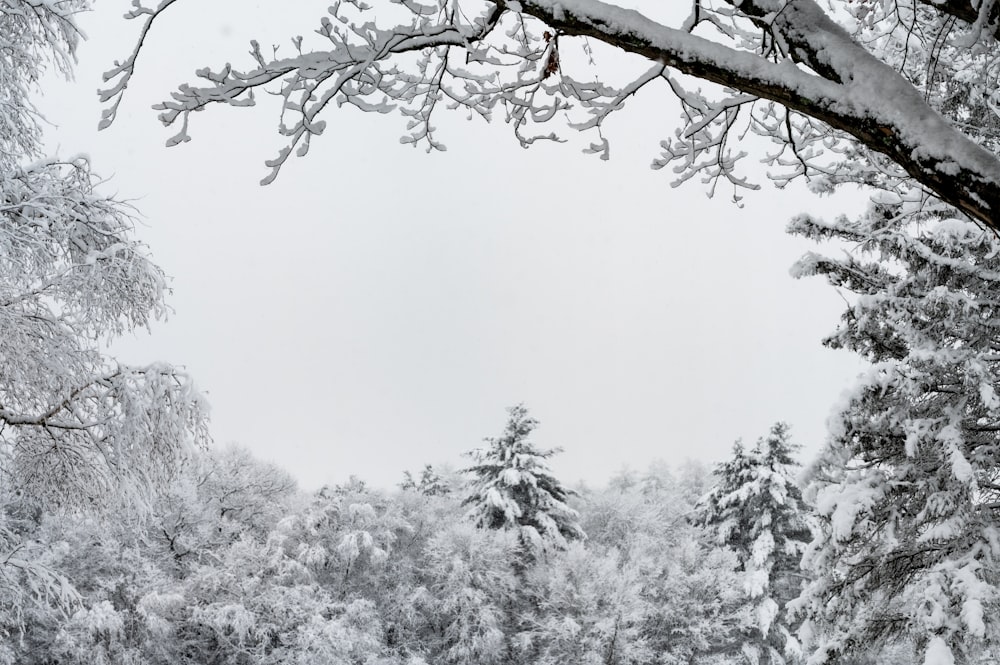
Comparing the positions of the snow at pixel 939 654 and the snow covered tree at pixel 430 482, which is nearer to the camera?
the snow at pixel 939 654

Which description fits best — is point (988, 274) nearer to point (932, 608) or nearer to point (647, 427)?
point (932, 608)

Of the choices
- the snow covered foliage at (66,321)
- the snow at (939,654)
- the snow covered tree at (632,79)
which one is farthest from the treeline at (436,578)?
the snow covered tree at (632,79)

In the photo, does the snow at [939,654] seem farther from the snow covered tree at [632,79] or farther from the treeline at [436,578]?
the treeline at [436,578]

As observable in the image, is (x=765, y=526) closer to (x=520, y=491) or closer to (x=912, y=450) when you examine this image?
(x=520, y=491)

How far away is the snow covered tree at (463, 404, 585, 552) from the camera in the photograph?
20516 millimetres

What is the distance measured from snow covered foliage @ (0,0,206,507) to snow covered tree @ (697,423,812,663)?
666 inches

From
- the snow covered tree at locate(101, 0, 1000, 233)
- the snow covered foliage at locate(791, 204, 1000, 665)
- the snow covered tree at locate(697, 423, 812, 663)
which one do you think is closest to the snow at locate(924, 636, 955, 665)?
the snow covered foliage at locate(791, 204, 1000, 665)

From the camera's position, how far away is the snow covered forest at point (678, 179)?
2.03 m

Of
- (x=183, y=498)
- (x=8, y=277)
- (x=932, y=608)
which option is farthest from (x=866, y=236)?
Result: (x=183, y=498)

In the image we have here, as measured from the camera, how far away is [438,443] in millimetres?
148875

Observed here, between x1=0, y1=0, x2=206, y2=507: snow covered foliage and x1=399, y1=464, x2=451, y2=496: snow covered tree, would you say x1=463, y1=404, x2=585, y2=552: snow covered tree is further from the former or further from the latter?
x1=0, y1=0, x2=206, y2=507: snow covered foliage

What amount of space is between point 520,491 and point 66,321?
18734 millimetres

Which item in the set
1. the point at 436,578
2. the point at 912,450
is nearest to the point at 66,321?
the point at 912,450

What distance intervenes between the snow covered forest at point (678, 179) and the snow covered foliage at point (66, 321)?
0.7 inches
